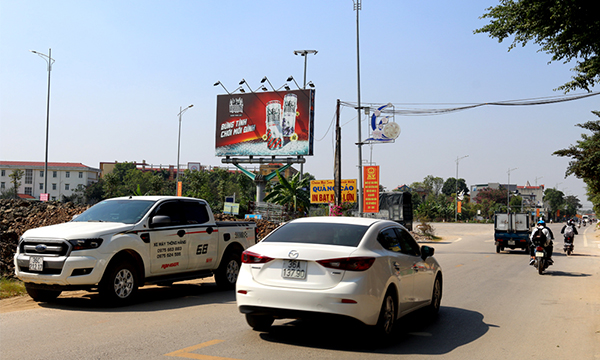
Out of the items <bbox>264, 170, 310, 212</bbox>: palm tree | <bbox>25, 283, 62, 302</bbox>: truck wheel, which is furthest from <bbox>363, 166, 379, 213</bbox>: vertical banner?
<bbox>25, 283, 62, 302</bbox>: truck wheel

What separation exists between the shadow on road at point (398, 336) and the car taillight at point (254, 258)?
1.04 metres

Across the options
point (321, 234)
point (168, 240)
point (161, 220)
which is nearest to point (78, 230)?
point (161, 220)

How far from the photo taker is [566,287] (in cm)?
1403

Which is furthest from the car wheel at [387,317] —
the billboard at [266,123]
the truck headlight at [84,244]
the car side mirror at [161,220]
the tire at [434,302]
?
the billboard at [266,123]

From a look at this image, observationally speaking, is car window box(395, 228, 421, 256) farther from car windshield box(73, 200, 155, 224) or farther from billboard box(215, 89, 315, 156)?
billboard box(215, 89, 315, 156)

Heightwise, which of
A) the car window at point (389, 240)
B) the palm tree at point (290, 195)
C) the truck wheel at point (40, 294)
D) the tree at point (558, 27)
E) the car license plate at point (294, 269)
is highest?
the tree at point (558, 27)

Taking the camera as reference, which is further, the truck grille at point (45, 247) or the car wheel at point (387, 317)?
the truck grille at point (45, 247)

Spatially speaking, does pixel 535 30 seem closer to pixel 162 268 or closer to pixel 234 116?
pixel 162 268

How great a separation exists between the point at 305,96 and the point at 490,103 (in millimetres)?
20710

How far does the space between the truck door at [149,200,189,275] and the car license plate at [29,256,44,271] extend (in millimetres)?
1823

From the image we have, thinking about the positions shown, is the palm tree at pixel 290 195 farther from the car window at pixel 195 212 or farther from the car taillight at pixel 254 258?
the car taillight at pixel 254 258

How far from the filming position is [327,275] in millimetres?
6336

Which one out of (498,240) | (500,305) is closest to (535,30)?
(500,305)

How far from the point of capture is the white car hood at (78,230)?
8797 millimetres
